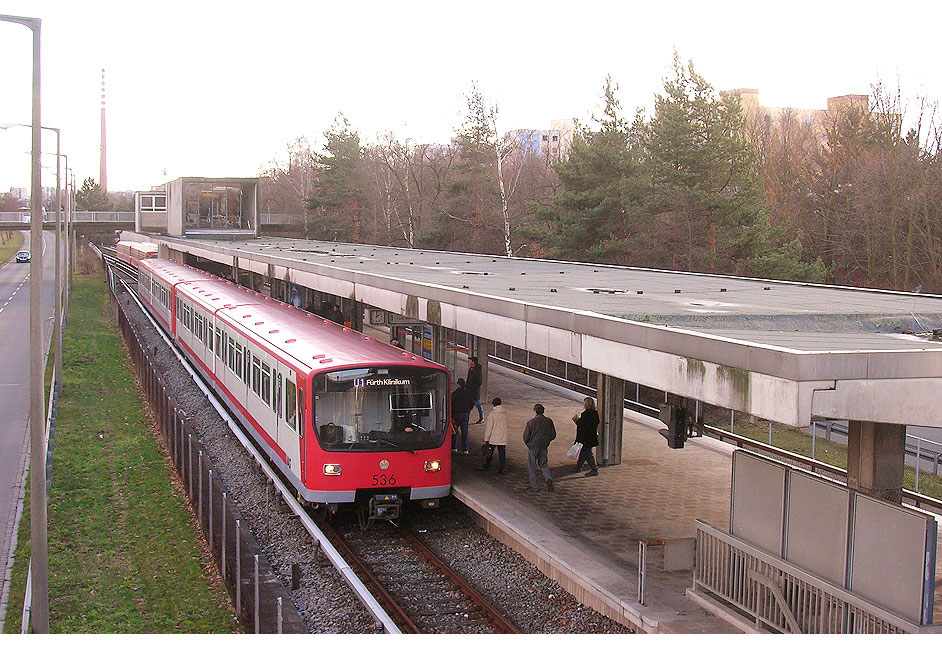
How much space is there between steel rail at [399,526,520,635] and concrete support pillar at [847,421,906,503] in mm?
3512

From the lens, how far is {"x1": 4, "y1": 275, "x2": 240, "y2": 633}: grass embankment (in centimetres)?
1081

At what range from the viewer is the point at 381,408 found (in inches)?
513

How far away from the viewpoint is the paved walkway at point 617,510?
962 centimetres

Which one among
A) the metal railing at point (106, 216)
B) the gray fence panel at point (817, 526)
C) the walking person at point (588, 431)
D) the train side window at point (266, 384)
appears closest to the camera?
the gray fence panel at point (817, 526)

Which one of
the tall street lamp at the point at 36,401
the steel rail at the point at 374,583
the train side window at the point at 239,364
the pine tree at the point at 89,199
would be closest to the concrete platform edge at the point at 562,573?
the steel rail at the point at 374,583

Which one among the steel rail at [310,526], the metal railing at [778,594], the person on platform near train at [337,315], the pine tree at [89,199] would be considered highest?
the pine tree at [89,199]

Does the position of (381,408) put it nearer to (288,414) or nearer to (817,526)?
(288,414)

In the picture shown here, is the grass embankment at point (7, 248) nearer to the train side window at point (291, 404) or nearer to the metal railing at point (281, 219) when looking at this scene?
the metal railing at point (281, 219)

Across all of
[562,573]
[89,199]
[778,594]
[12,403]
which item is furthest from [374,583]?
[89,199]

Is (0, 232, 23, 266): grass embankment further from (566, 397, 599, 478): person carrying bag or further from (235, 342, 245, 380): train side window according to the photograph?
(566, 397, 599, 478): person carrying bag

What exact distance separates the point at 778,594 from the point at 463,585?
153 inches

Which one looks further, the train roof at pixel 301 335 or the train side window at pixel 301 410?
the train roof at pixel 301 335

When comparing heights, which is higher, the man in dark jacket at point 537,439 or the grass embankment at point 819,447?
the man in dark jacket at point 537,439

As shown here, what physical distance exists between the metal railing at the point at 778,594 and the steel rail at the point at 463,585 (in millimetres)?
1897
